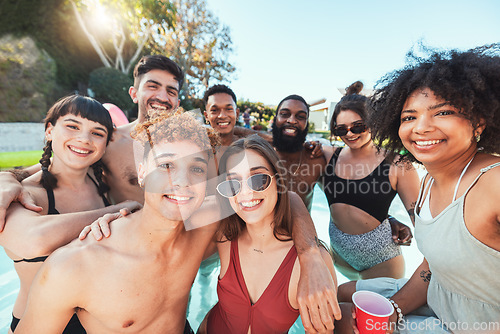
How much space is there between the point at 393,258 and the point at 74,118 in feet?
14.4

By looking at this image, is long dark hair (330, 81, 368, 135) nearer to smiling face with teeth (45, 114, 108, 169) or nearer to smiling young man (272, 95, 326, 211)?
smiling young man (272, 95, 326, 211)

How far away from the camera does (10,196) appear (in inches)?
71.9

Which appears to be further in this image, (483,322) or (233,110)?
(233,110)

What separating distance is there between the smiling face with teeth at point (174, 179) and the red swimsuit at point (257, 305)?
0.73 metres

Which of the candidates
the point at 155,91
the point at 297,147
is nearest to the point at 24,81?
the point at 155,91

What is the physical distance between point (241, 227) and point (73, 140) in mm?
1896

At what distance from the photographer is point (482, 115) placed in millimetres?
1579

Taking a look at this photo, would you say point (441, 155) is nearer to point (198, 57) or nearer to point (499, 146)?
point (499, 146)

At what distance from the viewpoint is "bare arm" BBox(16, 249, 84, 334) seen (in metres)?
1.56

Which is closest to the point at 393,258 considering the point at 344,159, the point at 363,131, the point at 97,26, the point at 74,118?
the point at 344,159

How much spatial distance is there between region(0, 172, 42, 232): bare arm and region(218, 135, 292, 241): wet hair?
5.13 ft

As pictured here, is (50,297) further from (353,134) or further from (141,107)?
(353,134)

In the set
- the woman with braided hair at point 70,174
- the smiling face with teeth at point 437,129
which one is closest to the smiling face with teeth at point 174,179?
the woman with braided hair at point 70,174

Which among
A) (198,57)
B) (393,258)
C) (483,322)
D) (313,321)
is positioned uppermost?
(198,57)
